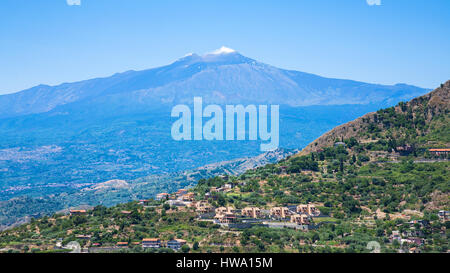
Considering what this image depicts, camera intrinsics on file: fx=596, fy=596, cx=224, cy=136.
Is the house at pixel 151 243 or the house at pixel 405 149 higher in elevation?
the house at pixel 405 149

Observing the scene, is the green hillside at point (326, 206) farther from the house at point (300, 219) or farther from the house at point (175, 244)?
the house at point (175, 244)

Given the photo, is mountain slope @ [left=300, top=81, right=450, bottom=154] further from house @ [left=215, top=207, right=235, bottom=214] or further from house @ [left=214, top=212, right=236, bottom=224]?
house @ [left=214, top=212, right=236, bottom=224]

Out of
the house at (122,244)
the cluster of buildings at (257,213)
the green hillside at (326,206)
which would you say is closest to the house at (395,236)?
the green hillside at (326,206)

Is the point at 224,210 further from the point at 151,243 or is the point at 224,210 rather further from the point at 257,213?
the point at 151,243

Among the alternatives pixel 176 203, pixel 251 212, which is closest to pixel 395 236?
pixel 251 212

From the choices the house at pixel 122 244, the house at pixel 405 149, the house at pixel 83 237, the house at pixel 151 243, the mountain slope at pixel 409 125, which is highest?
the mountain slope at pixel 409 125

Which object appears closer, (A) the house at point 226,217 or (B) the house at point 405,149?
Result: (A) the house at point 226,217
